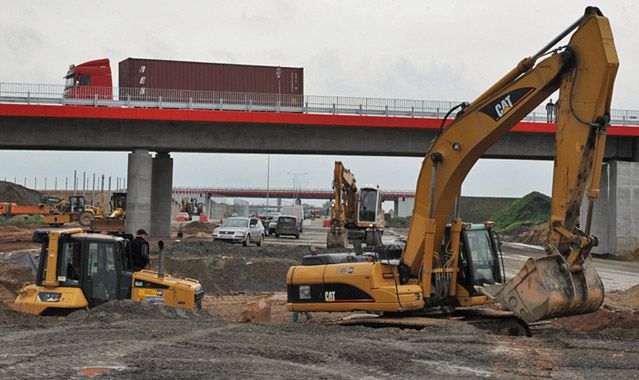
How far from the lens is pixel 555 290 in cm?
1017

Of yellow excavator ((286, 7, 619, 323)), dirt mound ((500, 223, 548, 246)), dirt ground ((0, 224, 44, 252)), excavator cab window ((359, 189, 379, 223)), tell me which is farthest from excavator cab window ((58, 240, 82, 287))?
dirt mound ((500, 223, 548, 246))

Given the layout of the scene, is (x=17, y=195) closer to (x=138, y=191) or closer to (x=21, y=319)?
(x=138, y=191)

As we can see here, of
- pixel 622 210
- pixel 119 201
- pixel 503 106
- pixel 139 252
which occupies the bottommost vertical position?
pixel 139 252

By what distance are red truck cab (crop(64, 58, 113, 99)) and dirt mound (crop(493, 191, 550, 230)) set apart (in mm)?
39962

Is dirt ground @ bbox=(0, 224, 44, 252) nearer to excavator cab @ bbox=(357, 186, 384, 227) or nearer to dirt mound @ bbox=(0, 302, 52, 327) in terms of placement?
excavator cab @ bbox=(357, 186, 384, 227)

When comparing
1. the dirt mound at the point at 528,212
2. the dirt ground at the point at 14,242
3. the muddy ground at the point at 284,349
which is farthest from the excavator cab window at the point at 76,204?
the muddy ground at the point at 284,349

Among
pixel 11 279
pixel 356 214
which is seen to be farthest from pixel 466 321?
pixel 356 214

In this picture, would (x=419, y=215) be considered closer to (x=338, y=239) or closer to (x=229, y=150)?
(x=338, y=239)

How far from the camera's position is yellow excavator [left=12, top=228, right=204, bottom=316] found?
12977 mm

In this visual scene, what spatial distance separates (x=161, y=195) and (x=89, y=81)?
7239 millimetres

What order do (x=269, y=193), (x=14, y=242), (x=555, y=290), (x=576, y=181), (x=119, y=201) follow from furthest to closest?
(x=269, y=193), (x=119, y=201), (x=14, y=242), (x=576, y=181), (x=555, y=290)

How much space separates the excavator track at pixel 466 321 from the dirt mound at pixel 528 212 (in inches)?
2207

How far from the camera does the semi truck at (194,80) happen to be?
129ft

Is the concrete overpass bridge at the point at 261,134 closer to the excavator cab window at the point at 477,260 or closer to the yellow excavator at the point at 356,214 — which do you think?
the yellow excavator at the point at 356,214
